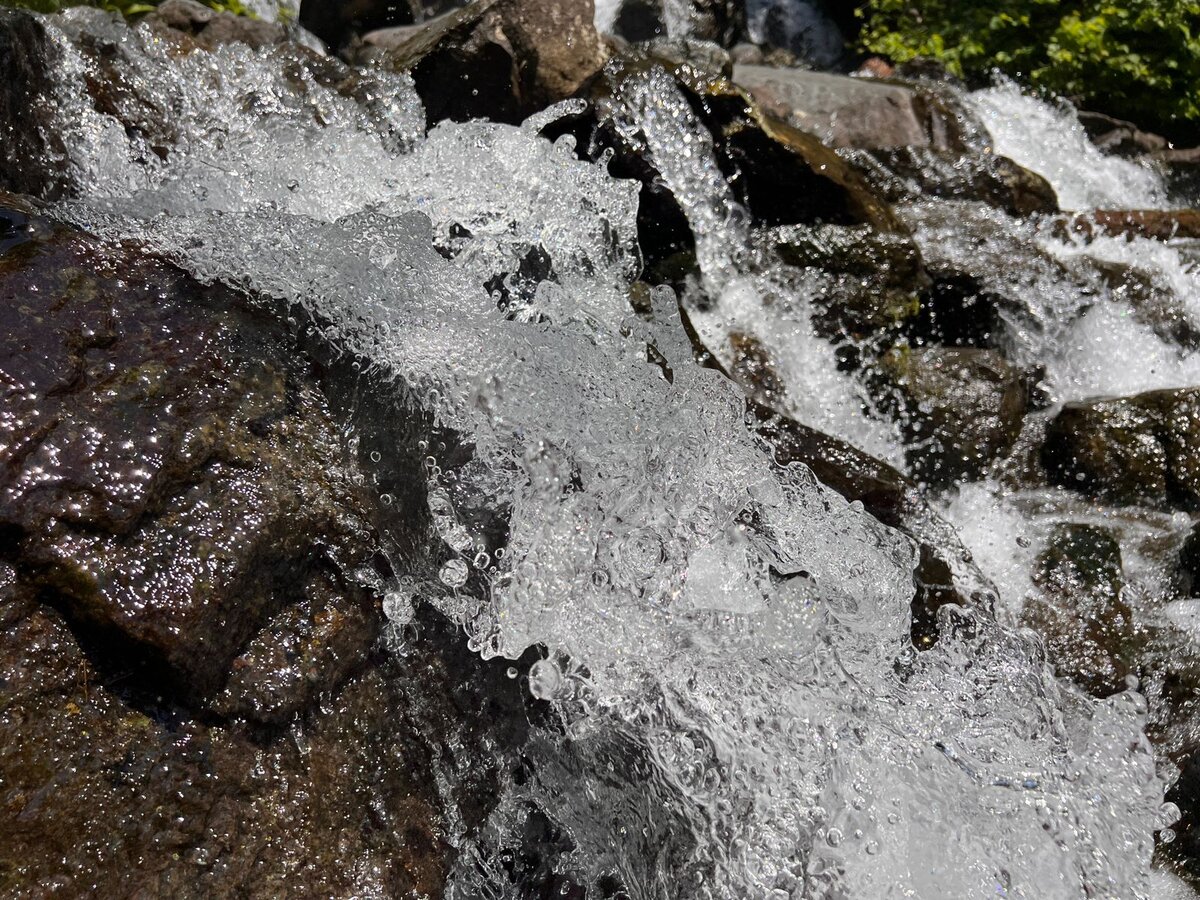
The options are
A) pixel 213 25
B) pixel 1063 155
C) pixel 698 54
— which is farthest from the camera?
pixel 1063 155

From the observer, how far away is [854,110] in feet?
21.4

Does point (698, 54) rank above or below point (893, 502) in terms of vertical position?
above

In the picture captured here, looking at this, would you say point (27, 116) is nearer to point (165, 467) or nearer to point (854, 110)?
point (165, 467)

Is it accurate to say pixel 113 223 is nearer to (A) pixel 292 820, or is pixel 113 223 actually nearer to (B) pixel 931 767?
(A) pixel 292 820

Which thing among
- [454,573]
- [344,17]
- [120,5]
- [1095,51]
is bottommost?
[120,5]

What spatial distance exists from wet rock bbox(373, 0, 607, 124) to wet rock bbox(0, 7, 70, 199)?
1609mm

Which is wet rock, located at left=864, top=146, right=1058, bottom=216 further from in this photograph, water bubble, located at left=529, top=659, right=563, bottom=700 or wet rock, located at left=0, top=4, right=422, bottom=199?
water bubble, located at left=529, top=659, right=563, bottom=700

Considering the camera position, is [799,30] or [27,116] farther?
[799,30]

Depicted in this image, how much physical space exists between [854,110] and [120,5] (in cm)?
462

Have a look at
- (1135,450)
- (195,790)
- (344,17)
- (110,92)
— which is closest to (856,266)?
(1135,450)

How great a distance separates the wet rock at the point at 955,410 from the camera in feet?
14.1

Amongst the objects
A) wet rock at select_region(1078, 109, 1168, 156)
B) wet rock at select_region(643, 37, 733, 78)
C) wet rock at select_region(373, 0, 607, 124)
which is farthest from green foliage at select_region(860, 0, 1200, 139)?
wet rock at select_region(373, 0, 607, 124)

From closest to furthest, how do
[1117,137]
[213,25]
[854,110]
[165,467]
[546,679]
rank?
[165,467] → [546,679] → [213,25] → [854,110] → [1117,137]

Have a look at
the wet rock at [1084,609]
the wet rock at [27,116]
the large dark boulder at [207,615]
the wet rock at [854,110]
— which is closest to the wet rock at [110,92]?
the wet rock at [27,116]
